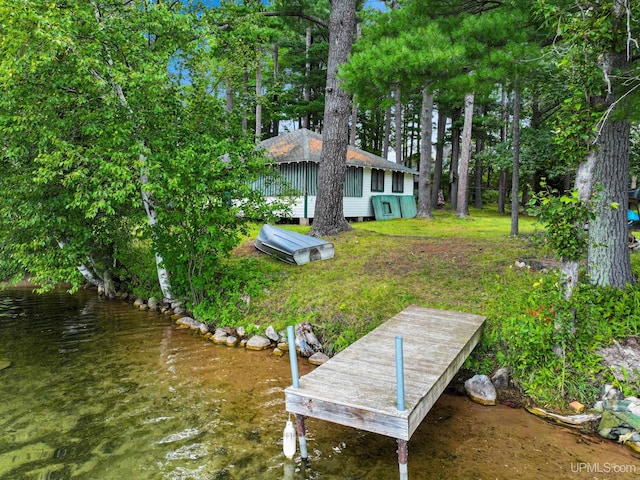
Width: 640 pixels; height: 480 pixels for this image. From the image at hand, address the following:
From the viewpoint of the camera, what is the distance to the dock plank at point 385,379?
2.94 metres

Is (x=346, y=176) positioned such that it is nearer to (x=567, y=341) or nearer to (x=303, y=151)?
(x=303, y=151)

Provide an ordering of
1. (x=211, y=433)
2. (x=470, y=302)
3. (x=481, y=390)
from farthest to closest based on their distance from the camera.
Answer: (x=470, y=302) → (x=481, y=390) → (x=211, y=433)

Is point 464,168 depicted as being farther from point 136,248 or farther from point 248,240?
point 136,248

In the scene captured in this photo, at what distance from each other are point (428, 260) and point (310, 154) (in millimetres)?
8099

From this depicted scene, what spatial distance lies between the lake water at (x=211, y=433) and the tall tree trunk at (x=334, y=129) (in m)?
4.68

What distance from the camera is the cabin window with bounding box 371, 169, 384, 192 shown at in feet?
57.3

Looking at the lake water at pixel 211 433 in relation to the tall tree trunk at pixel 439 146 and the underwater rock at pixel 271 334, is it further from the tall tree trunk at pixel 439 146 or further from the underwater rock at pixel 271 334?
the tall tree trunk at pixel 439 146

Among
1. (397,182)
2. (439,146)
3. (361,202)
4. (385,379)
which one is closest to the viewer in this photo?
(385,379)

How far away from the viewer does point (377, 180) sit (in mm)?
17734

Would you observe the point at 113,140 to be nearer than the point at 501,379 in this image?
No

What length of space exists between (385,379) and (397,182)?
16.4m

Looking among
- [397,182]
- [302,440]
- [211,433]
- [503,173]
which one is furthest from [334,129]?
[503,173]

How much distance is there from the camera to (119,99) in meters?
6.28

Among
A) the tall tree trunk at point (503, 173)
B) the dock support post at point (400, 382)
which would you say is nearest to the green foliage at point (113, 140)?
the dock support post at point (400, 382)
